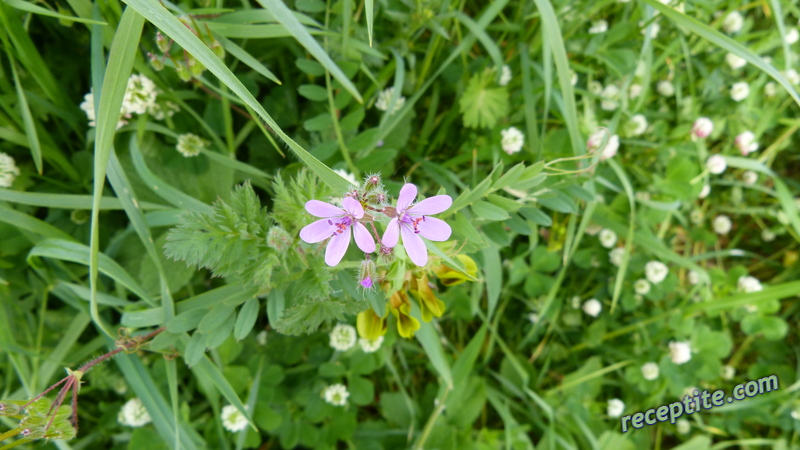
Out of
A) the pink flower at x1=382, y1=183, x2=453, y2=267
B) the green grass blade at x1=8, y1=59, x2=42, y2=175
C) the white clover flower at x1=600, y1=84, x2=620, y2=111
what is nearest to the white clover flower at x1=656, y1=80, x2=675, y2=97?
the white clover flower at x1=600, y1=84, x2=620, y2=111

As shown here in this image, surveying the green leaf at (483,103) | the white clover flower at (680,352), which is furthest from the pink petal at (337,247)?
the white clover flower at (680,352)

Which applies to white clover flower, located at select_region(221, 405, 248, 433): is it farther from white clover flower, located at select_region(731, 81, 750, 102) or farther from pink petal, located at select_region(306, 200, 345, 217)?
white clover flower, located at select_region(731, 81, 750, 102)

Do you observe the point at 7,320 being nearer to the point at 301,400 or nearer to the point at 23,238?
the point at 23,238

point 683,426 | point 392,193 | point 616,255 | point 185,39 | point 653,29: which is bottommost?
point 683,426

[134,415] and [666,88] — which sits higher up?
[666,88]

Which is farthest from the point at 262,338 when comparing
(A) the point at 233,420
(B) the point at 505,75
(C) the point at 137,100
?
(B) the point at 505,75

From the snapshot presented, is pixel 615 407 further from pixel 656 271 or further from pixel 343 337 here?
pixel 343 337

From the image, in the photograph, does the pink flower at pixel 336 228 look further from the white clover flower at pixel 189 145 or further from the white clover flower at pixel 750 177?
the white clover flower at pixel 750 177

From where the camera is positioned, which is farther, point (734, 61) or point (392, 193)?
point (734, 61)
